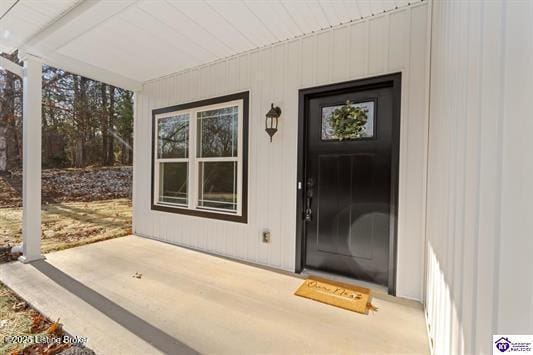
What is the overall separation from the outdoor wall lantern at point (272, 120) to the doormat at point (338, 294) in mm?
1798

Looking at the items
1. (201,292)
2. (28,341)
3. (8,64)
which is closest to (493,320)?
(201,292)

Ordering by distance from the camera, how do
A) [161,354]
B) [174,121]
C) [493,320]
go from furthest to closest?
[174,121] < [161,354] < [493,320]

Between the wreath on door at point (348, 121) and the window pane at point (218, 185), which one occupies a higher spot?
the wreath on door at point (348, 121)

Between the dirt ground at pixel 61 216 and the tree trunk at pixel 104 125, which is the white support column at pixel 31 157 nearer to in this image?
the dirt ground at pixel 61 216

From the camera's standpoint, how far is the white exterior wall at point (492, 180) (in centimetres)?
59

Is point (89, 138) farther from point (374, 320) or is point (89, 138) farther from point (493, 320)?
point (493, 320)

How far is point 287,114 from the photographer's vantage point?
3.02 metres

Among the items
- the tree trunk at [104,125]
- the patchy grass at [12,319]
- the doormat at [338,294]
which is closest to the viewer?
the patchy grass at [12,319]

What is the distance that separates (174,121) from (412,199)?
12.2 feet

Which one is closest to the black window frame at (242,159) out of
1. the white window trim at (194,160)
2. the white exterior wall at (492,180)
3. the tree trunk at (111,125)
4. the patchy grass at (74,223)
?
the white window trim at (194,160)

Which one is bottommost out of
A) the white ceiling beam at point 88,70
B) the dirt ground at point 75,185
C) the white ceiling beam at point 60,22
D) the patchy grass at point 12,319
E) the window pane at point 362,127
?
the patchy grass at point 12,319

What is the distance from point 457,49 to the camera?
1147 millimetres

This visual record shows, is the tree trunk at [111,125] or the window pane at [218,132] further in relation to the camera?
the tree trunk at [111,125]

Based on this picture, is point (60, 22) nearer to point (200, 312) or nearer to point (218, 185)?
point (218, 185)
